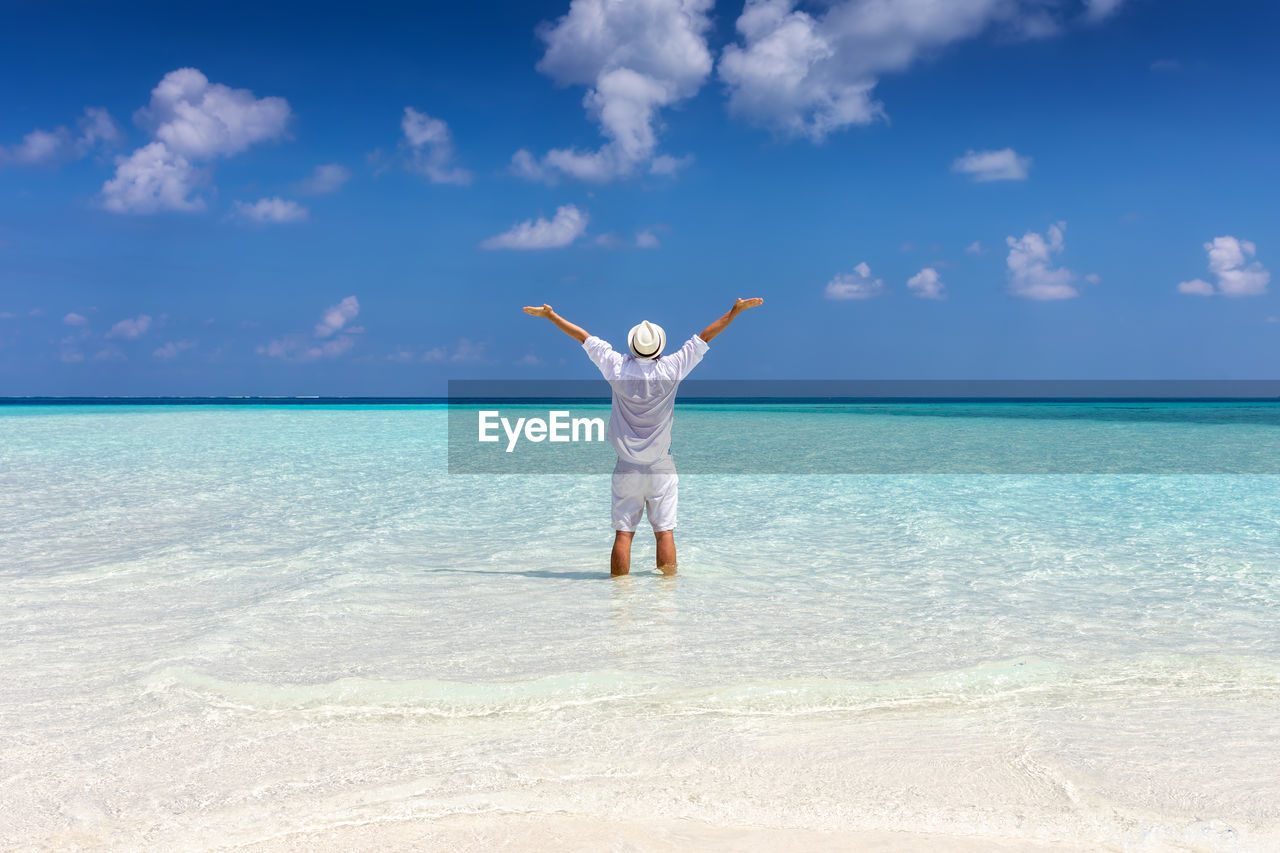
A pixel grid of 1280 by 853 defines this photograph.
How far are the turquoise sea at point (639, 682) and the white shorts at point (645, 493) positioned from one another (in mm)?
462

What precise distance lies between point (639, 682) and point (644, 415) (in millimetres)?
2326

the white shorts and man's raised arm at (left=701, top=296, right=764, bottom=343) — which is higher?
man's raised arm at (left=701, top=296, right=764, bottom=343)

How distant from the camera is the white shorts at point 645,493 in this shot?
6.06 metres

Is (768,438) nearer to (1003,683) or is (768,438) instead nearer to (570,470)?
(570,470)

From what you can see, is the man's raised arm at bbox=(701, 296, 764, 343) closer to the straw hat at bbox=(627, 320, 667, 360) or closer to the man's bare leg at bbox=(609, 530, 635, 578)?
the straw hat at bbox=(627, 320, 667, 360)

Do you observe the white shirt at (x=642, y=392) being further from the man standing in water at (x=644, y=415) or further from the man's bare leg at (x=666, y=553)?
the man's bare leg at (x=666, y=553)

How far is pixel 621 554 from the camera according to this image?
6316 millimetres

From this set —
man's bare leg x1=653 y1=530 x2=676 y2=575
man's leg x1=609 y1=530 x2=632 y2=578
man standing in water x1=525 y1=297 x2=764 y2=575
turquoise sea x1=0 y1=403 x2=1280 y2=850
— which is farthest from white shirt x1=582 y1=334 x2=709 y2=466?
turquoise sea x1=0 y1=403 x2=1280 y2=850

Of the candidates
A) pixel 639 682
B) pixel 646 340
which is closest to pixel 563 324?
pixel 646 340

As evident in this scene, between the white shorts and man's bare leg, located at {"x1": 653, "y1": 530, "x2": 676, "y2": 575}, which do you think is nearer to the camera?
the white shorts

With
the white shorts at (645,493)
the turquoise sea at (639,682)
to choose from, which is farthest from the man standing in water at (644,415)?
the turquoise sea at (639,682)

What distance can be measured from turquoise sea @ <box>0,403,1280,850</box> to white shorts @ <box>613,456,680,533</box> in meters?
0.46

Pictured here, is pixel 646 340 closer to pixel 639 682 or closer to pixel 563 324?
pixel 563 324

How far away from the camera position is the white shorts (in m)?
6.06
